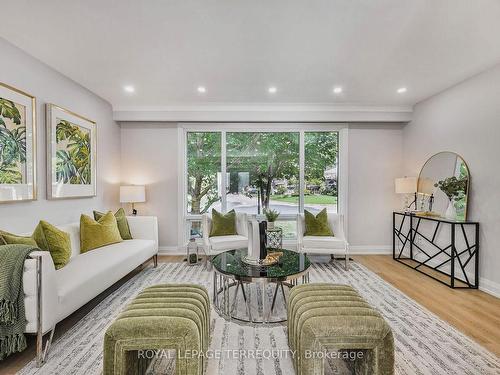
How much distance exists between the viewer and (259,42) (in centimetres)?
251

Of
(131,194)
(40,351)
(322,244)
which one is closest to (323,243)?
(322,244)

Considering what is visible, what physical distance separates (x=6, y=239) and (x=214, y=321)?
6.03 ft

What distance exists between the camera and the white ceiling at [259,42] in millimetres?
2037

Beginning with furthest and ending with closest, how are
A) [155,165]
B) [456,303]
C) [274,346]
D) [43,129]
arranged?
Answer: [155,165], [43,129], [456,303], [274,346]

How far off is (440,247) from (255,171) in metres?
3.12

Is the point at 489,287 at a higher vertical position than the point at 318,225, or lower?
lower

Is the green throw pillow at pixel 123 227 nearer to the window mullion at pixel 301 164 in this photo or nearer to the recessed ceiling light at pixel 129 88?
the recessed ceiling light at pixel 129 88

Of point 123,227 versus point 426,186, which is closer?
point 123,227

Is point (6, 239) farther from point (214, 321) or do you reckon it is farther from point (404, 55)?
point (404, 55)

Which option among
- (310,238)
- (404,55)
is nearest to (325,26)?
(404,55)

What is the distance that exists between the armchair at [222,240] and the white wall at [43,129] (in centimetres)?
170

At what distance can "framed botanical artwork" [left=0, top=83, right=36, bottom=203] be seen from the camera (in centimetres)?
246

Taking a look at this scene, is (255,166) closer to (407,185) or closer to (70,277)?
(407,185)

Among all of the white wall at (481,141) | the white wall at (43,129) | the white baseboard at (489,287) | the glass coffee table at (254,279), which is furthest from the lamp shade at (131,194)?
the white baseboard at (489,287)
